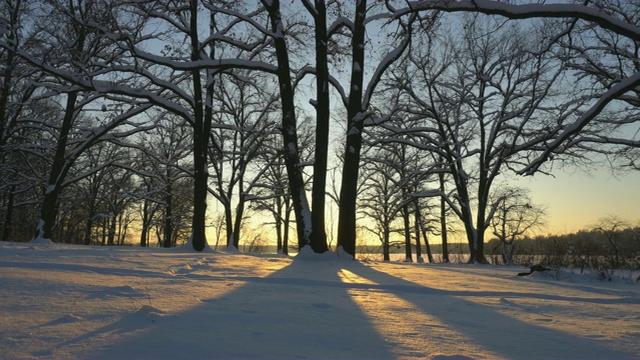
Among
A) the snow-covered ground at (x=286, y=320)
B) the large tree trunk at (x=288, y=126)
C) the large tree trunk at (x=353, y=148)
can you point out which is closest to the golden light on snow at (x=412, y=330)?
the snow-covered ground at (x=286, y=320)

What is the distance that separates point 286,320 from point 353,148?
7.61 metres

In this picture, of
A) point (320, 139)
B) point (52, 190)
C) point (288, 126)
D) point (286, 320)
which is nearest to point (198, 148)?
point (288, 126)

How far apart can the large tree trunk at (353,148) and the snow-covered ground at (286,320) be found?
5.07m

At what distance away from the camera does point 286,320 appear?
290cm

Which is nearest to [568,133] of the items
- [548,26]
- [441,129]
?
[548,26]

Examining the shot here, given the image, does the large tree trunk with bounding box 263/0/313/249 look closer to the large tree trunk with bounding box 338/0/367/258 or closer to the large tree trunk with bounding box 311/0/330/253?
the large tree trunk with bounding box 311/0/330/253

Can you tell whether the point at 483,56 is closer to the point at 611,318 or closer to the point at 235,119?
the point at 235,119

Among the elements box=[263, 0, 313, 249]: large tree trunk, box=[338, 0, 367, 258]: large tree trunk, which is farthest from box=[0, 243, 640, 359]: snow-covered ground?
box=[263, 0, 313, 249]: large tree trunk

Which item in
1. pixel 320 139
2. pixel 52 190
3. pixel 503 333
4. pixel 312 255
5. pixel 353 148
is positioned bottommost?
pixel 503 333

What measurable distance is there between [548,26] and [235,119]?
52.8 ft

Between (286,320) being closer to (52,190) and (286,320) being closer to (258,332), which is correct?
(258,332)

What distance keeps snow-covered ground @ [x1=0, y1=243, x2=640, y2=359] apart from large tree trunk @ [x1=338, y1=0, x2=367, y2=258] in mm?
5067

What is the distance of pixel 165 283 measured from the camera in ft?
14.3

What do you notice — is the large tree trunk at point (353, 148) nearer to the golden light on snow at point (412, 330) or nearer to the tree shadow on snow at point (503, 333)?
the tree shadow on snow at point (503, 333)
